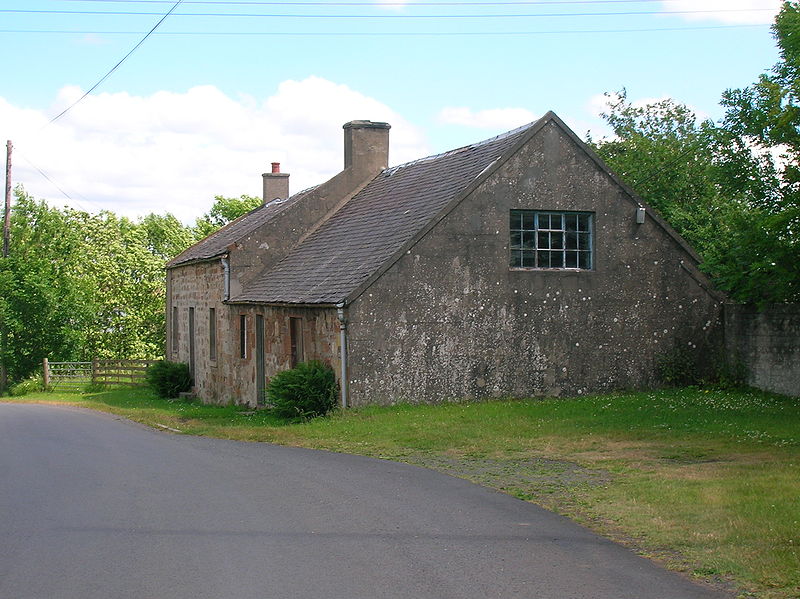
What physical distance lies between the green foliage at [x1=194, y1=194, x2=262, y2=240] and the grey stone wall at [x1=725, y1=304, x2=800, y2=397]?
56.0 metres

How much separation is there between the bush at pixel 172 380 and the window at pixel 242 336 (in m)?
6.01

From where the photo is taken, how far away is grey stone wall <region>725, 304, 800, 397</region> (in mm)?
19422

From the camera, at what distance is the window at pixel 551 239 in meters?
20.4

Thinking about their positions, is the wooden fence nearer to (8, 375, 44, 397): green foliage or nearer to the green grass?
(8, 375, 44, 397): green foliage

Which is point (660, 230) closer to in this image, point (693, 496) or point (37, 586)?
point (693, 496)

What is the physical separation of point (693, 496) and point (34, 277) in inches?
1425

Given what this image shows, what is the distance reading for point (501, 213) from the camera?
20047 mm

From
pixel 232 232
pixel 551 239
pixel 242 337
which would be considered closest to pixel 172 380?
pixel 232 232

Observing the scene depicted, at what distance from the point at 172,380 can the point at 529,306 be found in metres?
14.9

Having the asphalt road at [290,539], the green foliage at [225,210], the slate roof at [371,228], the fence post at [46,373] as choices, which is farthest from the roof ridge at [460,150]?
the green foliage at [225,210]

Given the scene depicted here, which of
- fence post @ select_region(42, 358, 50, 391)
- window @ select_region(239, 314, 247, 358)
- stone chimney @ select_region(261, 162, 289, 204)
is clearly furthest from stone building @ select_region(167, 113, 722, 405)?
fence post @ select_region(42, 358, 50, 391)

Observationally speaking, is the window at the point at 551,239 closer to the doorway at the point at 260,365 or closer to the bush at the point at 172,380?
the doorway at the point at 260,365

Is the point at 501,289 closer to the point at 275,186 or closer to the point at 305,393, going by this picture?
the point at 305,393

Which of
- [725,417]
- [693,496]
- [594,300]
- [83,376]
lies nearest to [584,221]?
[594,300]
